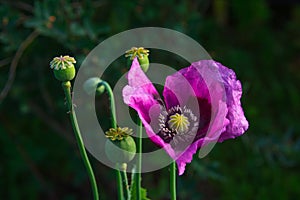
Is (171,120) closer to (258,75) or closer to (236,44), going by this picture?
(258,75)

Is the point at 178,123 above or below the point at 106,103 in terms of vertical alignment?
below

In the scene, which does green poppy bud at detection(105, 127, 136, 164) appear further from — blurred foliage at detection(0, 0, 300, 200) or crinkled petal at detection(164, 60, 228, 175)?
blurred foliage at detection(0, 0, 300, 200)

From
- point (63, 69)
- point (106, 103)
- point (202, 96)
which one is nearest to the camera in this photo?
point (63, 69)

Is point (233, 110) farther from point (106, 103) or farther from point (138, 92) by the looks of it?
point (106, 103)

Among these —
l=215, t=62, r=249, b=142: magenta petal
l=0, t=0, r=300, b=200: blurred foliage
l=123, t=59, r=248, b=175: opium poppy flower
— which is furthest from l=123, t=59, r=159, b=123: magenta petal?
l=0, t=0, r=300, b=200: blurred foliage

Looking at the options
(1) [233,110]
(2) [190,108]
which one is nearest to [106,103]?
(2) [190,108]

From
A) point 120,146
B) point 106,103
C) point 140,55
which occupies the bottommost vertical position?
point 120,146

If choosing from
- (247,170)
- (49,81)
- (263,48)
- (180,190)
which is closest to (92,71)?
(49,81)
